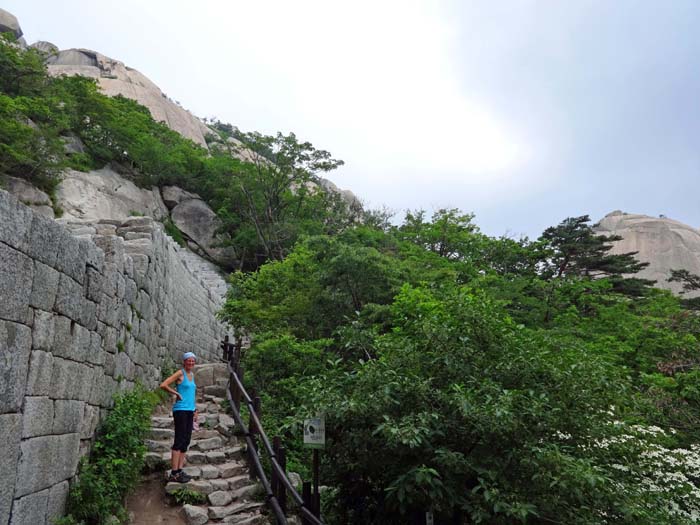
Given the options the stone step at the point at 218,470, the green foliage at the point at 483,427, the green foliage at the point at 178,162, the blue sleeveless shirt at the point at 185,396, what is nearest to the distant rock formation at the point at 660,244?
the green foliage at the point at 178,162

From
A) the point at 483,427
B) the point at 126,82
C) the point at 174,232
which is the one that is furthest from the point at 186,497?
the point at 126,82

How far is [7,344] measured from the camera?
3.28m

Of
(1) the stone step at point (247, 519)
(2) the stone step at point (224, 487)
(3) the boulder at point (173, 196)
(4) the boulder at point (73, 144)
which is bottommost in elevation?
(1) the stone step at point (247, 519)

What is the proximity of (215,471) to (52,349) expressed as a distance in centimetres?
301

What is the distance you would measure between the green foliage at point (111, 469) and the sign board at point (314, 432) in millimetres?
1916

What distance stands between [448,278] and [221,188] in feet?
70.5

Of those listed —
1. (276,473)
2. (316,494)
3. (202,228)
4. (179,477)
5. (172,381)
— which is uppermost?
(202,228)

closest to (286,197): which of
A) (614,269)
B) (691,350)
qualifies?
(614,269)

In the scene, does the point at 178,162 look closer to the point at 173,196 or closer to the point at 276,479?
the point at 173,196

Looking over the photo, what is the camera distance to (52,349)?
401 centimetres

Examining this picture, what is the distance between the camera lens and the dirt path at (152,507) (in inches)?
200

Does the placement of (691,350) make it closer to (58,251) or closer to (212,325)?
(58,251)

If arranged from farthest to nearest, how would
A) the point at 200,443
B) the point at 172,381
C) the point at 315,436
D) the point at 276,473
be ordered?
the point at 200,443 < the point at 172,381 < the point at 276,473 < the point at 315,436

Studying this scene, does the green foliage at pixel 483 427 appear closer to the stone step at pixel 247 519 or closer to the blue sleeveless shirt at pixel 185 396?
the stone step at pixel 247 519
